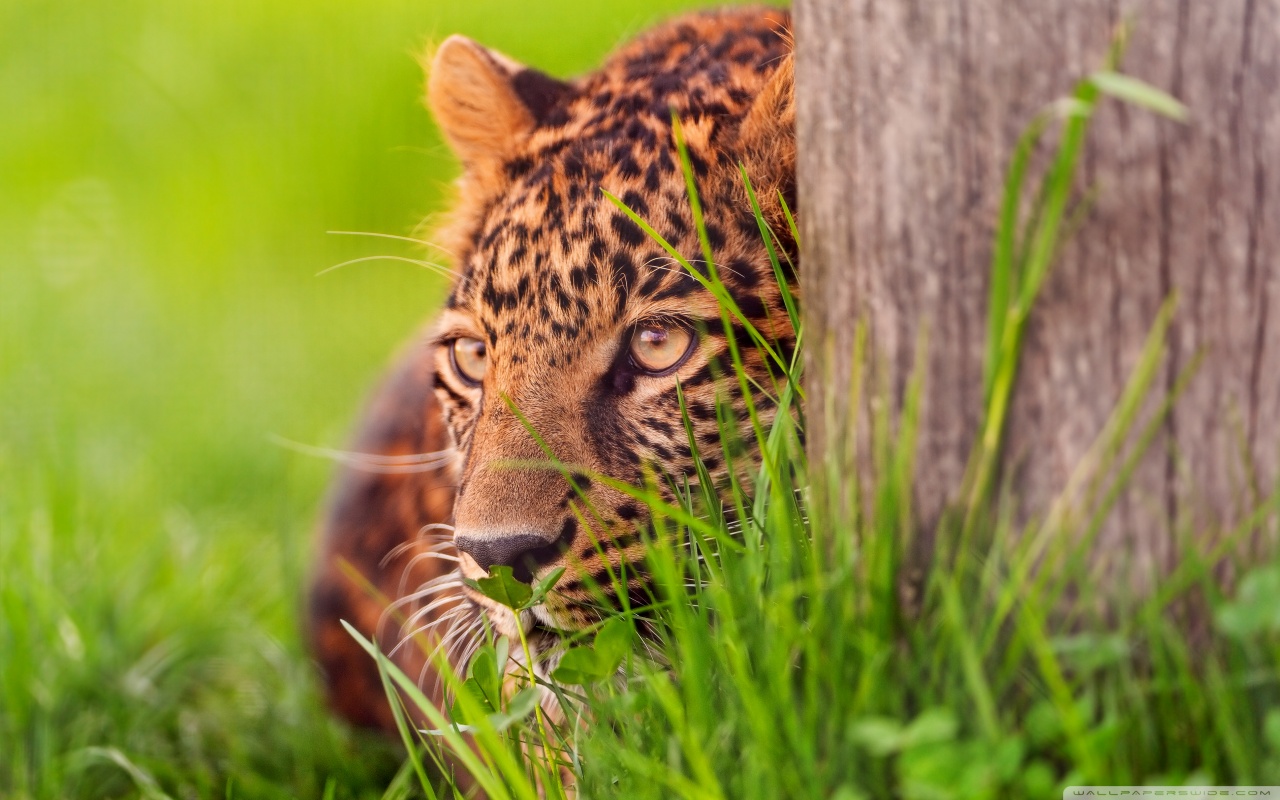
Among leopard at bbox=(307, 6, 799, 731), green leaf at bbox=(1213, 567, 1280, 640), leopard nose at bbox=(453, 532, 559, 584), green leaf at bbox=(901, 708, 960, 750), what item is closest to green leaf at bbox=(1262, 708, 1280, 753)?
green leaf at bbox=(1213, 567, 1280, 640)

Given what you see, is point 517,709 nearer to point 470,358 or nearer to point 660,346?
point 660,346

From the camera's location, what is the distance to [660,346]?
285 cm

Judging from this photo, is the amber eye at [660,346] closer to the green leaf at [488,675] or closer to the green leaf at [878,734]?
the green leaf at [488,675]

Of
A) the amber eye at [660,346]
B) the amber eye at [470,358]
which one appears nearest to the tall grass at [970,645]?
the amber eye at [660,346]

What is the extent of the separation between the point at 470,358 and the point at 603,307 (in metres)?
0.57

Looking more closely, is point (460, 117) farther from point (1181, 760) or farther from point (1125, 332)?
point (1181, 760)

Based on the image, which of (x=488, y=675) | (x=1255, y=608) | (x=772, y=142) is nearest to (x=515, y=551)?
(x=488, y=675)

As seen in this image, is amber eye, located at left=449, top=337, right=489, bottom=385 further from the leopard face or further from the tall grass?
the tall grass

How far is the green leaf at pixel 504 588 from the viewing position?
2.58 meters

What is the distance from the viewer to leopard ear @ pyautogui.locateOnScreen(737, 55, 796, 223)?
288cm

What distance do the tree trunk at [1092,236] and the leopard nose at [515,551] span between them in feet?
2.71

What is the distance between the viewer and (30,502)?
5051 mm

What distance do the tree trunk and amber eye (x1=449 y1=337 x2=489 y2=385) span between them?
4.26ft

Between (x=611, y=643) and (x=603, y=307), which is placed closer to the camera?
(x=611, y=643)
